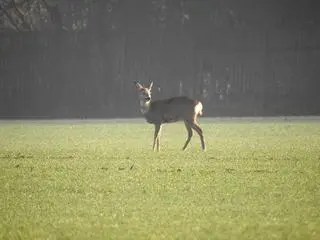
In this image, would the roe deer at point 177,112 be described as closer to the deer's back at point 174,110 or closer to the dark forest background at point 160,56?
the deer's back at point 174,110

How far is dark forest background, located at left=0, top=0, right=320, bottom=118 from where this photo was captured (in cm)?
2517

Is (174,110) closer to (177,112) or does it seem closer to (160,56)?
(177,112)

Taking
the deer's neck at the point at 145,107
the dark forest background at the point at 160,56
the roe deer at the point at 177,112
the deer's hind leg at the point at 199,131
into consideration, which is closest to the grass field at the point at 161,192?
the deer's hind leg at the point at 199,131

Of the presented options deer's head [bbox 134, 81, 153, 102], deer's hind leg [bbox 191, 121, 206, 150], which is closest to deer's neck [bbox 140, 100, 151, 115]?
deer's head [bbox 134, 81, 153, 102]

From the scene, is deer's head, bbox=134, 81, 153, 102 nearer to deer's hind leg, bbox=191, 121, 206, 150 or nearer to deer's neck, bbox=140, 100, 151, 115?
deer's neck, bbox=140, 100, 151, 115

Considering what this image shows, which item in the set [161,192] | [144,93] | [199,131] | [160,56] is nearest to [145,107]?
[144,93]

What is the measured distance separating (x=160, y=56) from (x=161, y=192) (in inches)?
750

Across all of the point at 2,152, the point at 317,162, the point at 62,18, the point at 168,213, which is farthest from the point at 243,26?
the point at 168,213

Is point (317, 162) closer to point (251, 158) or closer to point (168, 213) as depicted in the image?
point (251, 158)

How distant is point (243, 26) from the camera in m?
25.5

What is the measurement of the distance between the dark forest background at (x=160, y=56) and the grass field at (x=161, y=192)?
11832 mm

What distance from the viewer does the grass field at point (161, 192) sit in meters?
5.30

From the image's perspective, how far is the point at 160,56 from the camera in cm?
2595

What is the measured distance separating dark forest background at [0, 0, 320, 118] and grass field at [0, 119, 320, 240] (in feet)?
38.8
